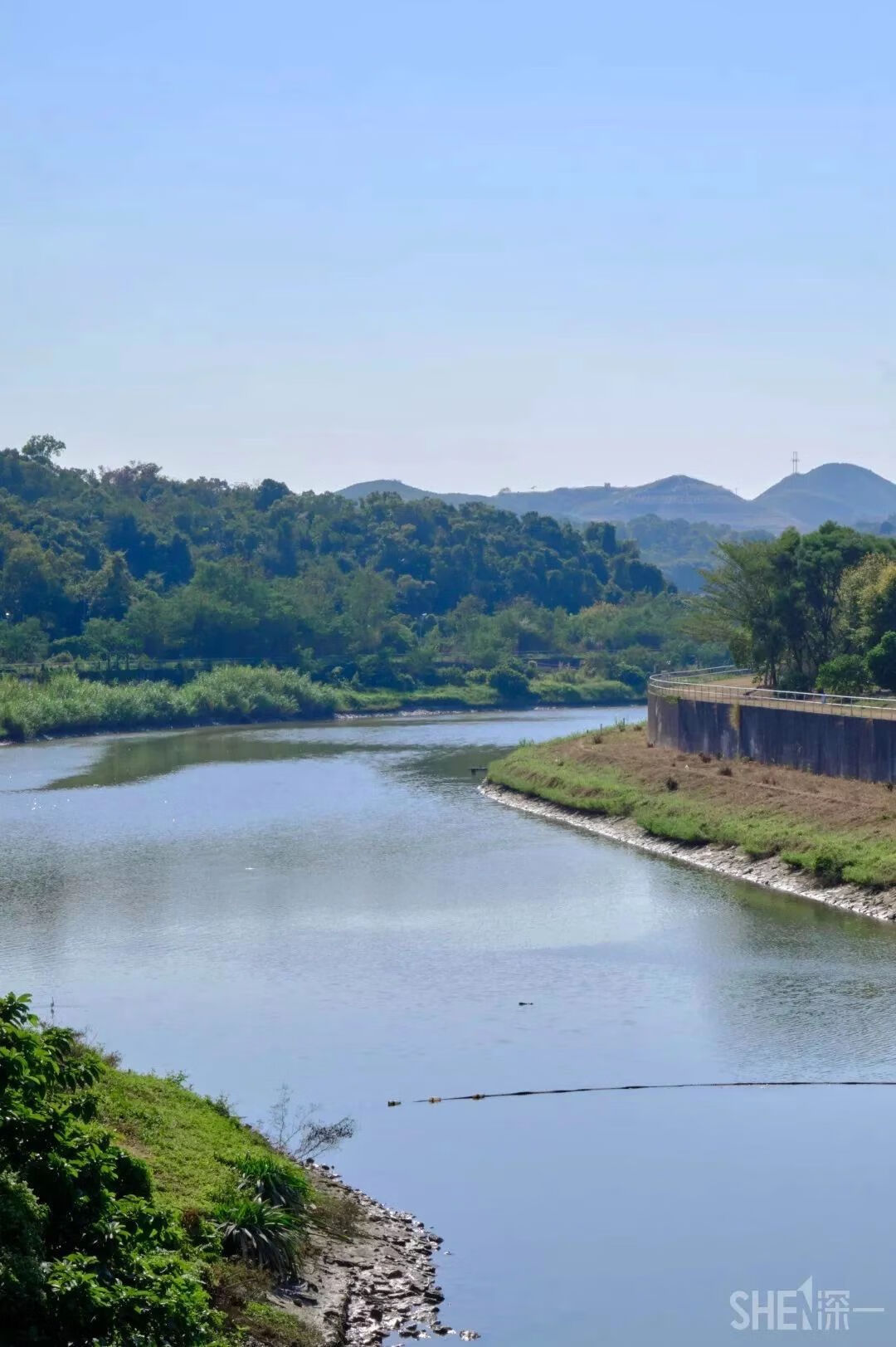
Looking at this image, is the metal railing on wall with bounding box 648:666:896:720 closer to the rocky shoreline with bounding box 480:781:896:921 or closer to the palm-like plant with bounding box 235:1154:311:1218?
the rocky shoreline with bounding box 480:781:896:921

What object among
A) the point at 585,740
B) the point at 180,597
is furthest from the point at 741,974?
the point at 180,597

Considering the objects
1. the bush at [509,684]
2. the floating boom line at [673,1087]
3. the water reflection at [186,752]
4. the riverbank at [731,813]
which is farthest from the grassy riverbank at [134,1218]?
the bush at [509,684]

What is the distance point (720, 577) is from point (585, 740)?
1094 centimetres

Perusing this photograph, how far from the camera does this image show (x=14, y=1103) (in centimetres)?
1764

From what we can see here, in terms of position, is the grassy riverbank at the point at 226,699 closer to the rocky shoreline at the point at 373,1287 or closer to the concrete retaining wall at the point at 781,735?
the concrete retaining wall at the point at 781,735

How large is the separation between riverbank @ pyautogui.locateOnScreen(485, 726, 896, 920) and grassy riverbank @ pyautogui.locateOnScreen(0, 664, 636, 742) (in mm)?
46588

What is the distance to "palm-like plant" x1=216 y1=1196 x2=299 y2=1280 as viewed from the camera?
67.5 ft

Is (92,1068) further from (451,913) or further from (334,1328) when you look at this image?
(451,913)

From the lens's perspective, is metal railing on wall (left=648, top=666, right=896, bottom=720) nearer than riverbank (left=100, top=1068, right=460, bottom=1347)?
No

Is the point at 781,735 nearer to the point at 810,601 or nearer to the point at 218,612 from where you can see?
the point at 810,601

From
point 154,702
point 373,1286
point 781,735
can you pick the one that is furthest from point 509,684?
point 373,1286

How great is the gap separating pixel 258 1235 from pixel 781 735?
48.3 metres

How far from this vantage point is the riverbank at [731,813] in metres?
48.3

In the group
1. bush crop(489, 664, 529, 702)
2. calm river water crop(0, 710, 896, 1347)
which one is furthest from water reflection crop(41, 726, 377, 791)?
bush crop(489, 664, 529, 702)
